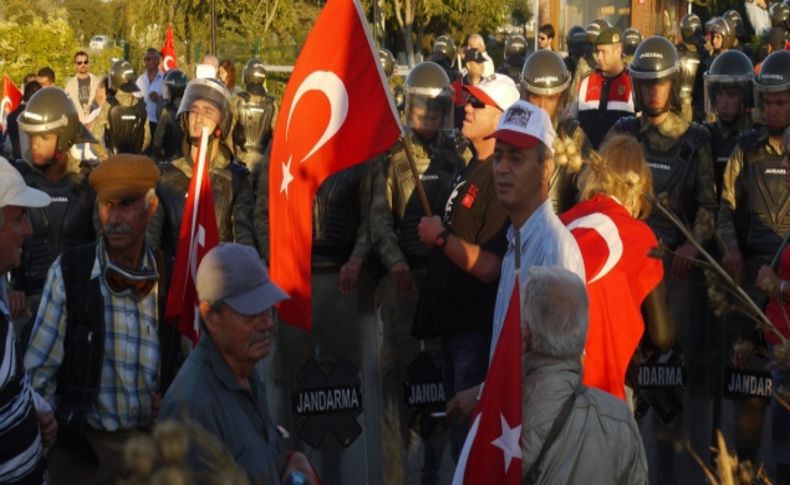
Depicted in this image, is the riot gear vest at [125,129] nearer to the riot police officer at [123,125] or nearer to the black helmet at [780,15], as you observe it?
the riot police officer at [123,125]

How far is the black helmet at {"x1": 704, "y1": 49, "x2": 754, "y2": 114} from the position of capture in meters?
9.48

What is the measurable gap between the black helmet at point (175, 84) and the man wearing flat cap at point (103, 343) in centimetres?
1114

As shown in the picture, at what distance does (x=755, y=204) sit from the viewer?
26.8 feet

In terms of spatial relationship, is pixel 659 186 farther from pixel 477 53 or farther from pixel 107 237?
pixel 477 53

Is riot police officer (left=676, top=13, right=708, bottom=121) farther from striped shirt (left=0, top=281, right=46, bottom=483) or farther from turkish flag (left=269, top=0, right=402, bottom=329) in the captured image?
striped shirt (left=0, top=281, right=46, bottom=483)

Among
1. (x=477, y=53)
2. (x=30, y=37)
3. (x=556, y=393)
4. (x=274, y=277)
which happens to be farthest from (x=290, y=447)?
(x=30, y=37)

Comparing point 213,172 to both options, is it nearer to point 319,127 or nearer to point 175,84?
point 319,127

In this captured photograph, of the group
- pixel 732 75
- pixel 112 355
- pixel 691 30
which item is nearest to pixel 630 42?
pixel 691 30

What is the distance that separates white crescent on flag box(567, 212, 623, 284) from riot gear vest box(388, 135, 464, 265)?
7.49 feet

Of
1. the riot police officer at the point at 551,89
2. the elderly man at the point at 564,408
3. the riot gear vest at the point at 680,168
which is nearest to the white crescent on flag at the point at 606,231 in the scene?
the elderly man at the point at 564,408

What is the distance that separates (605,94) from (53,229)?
5.70 metres

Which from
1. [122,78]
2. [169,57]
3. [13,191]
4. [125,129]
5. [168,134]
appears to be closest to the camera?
[13,191]

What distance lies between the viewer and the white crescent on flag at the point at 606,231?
5.71 m

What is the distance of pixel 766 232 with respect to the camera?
8180 mm
